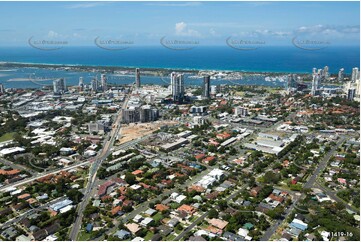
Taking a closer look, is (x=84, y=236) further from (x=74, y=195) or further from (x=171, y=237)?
(x=171, y=237)

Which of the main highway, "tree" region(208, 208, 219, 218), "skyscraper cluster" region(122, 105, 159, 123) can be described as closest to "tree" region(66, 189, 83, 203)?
the main highway

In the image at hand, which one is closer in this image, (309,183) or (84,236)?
(84,236)

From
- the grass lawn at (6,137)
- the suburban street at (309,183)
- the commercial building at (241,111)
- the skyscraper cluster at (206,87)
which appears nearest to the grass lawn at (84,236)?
the suburban street at (309,183)

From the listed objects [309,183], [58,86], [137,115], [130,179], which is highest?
[58,86]

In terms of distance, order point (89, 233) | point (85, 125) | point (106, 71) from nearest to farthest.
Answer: point (89, 233)
point (85, 125)
point (106, 71)

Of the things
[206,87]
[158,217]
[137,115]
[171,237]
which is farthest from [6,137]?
[206,87]

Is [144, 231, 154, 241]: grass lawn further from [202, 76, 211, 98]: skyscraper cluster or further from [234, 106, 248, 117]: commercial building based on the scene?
[202, 76, 211, 98]: skyscraper cluster

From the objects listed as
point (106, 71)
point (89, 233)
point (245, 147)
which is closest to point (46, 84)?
point (106, 71)

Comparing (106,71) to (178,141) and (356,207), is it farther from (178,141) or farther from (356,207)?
(356,207)

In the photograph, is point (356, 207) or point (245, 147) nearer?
point (356, 207)
